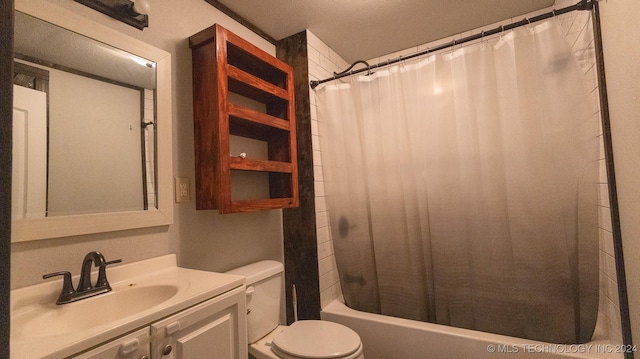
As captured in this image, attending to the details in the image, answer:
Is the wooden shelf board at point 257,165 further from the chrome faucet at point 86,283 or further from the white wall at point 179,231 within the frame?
the chrome faucet at point 86,283

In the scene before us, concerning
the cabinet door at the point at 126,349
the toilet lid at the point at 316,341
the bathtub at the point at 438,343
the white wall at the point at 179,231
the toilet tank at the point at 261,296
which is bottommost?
the bathtub at the point at 438,343

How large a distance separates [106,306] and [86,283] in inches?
4.0

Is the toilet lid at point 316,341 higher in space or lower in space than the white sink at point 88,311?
lower

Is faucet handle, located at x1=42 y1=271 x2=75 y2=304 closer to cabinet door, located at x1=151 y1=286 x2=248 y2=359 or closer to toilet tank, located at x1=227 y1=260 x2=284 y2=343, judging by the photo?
cabinet door, located at x1=151 y1=286 x2=248 y2=359

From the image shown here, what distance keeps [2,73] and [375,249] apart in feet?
5.54

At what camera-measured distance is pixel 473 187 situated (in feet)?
4.81

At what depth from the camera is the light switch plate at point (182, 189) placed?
129 cm

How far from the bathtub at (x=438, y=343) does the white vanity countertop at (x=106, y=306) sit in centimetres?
95

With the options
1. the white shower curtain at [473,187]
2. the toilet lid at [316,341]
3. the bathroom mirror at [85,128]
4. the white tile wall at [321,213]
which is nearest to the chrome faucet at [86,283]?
the bathroom mirror at [85,128]

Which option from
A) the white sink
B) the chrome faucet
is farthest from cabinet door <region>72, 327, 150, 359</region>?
the chrome faucet

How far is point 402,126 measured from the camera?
5.45 ft

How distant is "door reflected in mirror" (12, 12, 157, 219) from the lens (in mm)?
887

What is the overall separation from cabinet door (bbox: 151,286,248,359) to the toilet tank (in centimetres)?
32

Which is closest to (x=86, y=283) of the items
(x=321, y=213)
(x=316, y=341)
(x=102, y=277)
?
(x=102, y=277)
